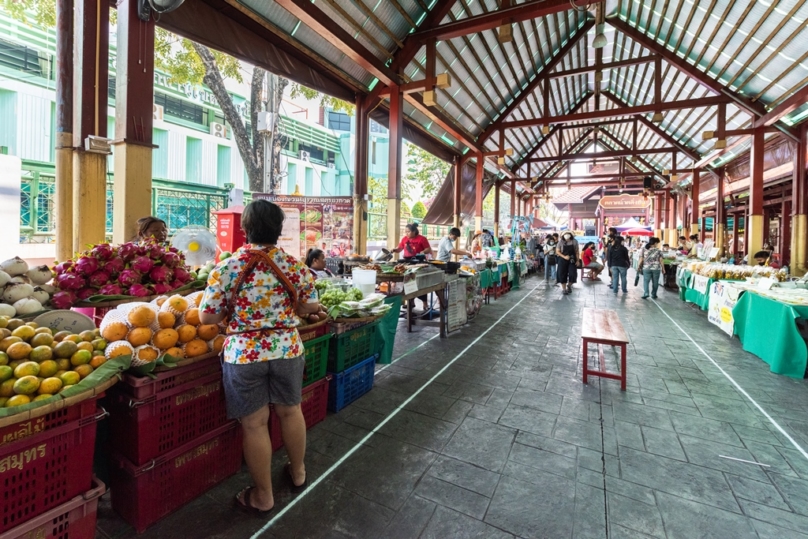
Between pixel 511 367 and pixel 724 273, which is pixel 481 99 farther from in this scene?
pixel 511 367

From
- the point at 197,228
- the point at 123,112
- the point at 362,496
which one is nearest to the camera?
the point at 362,496

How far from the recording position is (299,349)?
1.99m

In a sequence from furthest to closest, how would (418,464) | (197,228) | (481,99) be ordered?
(481,99) → (197,228) → (418,464)

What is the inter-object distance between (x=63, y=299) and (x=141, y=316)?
828 millimetres

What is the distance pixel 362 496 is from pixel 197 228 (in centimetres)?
335

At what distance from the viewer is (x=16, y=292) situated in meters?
2.12

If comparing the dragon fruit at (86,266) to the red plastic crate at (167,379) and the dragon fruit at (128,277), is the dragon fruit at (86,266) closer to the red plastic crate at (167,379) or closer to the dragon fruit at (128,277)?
the dragon fruit at (128,277)

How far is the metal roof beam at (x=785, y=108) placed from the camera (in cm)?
784

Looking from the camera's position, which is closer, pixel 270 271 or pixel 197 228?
pixel 270 271

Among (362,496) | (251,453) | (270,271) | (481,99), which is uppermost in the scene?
(481,99)

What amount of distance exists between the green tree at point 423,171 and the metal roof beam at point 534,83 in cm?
853

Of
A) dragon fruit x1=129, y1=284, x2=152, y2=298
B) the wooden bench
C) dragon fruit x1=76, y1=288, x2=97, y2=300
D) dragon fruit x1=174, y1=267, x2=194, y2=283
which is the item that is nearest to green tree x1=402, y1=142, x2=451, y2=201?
the wooden bench

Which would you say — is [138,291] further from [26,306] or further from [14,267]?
[14,267]

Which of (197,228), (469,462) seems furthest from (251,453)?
(197,228)
